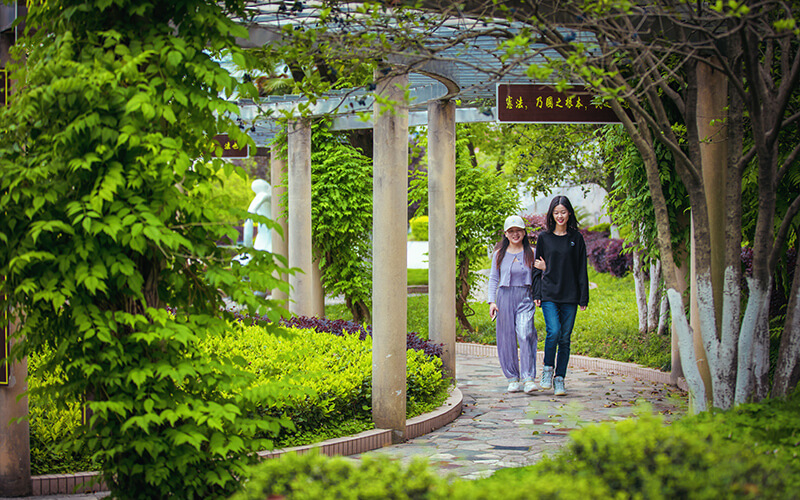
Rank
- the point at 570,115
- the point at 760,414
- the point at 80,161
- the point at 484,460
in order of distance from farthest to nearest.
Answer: the point at 570,115, the point at 484,460, the point at 760,414, the point at 80,161

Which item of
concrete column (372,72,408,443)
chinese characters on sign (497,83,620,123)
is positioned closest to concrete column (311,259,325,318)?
chinese characters on sign (497,83,620,123)

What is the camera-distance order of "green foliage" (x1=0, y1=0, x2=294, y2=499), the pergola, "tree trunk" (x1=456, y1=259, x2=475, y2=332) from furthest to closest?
"tree trunk" (x1=456, y1=259, x2=475, y2=332), the pergola, "green foliage" (x1=0, y1=0, x2=294, y2=499)

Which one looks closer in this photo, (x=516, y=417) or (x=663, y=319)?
(x=516, y=417)

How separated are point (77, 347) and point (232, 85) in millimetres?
1517

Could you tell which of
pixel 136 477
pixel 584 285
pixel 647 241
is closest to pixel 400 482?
pixel 136 477

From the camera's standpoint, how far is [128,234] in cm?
377

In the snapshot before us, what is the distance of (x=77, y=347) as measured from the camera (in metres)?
4.08

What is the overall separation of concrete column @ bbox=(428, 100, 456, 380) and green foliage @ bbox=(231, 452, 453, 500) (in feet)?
19.6

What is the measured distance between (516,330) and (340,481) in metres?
6.40

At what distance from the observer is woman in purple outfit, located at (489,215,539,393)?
9312 millimetres

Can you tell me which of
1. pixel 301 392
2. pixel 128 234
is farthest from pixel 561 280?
pixel 128 234

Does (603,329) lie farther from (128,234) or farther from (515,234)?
(128,234)

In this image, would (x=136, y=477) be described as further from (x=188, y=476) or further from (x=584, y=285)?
(x=584, y=285)

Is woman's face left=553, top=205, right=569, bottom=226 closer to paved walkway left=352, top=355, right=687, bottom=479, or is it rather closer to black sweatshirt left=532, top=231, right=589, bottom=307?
black sweatshirt left=532, top=231, right=589, bottom=307
